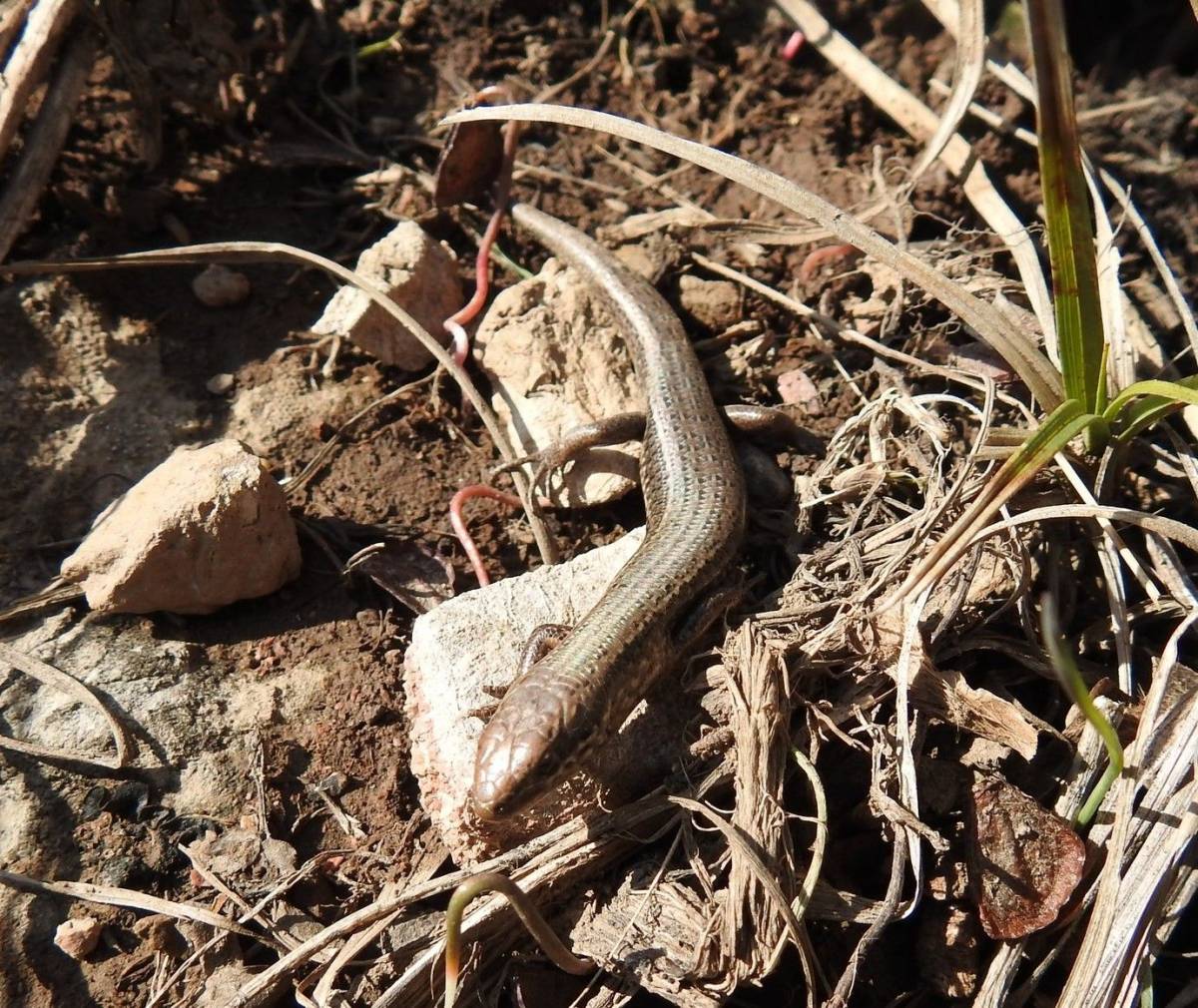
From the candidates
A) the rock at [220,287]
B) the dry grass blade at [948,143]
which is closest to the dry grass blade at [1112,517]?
the dry grass blade at [948,143]

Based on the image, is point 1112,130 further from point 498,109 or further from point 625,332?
point 498,109

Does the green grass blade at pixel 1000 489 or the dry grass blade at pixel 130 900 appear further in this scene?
the dry grass blade at pixel 130 900

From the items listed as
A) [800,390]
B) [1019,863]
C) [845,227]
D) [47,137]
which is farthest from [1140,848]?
[47,137]

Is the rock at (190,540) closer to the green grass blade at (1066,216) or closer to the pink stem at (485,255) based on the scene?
the pink stem at (485,255)

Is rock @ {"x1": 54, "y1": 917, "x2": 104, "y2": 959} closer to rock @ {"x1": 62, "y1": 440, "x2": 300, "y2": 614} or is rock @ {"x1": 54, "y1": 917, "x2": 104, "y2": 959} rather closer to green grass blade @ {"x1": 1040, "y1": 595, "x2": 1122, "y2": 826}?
rock @ {"x1": 62, "y1": 440, "x2": 300, "y2": 614}

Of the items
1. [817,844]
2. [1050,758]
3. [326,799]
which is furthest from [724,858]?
[326,799]

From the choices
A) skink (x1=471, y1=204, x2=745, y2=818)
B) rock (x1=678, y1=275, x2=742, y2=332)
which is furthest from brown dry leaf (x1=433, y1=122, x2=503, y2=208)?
rock (x1=678, y1=275, x2=742, y2=332)
